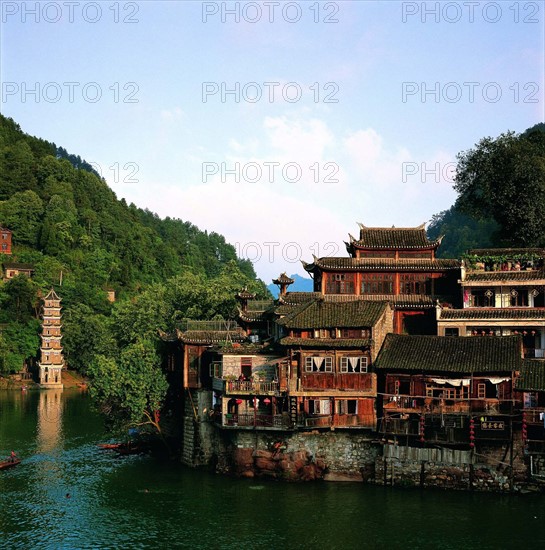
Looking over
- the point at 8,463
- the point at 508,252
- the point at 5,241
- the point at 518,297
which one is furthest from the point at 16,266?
the point at 518,297

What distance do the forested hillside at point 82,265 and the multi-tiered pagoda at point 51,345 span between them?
188 centimetres

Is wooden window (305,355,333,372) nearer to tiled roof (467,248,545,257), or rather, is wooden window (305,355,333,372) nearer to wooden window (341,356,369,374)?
wooden window (341,356,369,374)

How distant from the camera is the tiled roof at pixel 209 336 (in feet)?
194

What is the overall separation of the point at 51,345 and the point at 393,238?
245 ft

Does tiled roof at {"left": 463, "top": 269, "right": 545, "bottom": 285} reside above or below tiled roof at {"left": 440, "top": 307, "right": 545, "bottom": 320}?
above

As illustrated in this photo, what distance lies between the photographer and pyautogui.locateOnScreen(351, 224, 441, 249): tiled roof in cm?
→ 6284

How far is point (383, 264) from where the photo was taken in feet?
204

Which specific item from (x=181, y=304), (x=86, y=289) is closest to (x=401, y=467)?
(x=181, y=304)

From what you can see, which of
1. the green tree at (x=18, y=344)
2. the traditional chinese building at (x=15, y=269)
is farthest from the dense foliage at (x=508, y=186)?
the traditional chinese building at (x=15, y=269)

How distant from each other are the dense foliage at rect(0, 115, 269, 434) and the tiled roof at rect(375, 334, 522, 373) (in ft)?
92.6

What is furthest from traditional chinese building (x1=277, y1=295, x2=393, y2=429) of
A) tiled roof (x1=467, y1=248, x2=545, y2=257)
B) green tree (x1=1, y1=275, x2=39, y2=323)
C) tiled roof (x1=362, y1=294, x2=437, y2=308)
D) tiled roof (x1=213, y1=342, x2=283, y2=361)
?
green tree (x1=1, y1=275, x2=39, y2=323)

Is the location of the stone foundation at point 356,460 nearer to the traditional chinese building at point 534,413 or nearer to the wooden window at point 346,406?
the traditional chinese building at point 534,413

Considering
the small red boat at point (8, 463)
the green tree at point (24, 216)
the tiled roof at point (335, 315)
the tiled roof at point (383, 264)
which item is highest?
the green tree at point (24, 216)

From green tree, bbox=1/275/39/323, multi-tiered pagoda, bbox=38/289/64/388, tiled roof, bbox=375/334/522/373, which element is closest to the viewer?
tiled roof, bbox=375/334/522/373
